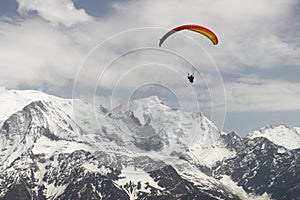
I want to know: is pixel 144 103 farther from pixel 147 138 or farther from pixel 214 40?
pixel 214 40

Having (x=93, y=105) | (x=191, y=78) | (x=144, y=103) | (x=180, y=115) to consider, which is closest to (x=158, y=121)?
(x=144, y=103)

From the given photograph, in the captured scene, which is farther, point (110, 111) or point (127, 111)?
point (127, 111)

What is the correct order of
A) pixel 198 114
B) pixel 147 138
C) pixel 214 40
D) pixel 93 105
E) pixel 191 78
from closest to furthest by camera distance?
pixel 93 105 < pixel 198 114 < pixel 191 78 < pixel 147 138 < pixel 214 40

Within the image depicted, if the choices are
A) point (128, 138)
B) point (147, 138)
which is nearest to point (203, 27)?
point (147, 138)

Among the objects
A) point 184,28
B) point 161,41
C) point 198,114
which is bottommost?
point 198,114

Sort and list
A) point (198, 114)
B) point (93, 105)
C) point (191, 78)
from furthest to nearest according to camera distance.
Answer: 1. point (191, 78)
2. point (198, 114)
3. point (93, 105)

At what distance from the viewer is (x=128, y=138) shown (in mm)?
63688

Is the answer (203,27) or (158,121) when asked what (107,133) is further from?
(203,27)

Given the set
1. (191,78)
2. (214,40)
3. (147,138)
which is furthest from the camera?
(214,40)

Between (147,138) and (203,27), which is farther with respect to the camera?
(203,27)

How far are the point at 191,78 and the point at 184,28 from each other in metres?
10.1

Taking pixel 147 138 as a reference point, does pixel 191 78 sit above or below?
above

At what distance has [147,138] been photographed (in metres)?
73.6

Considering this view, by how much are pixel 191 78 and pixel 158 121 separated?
27.0 ft
